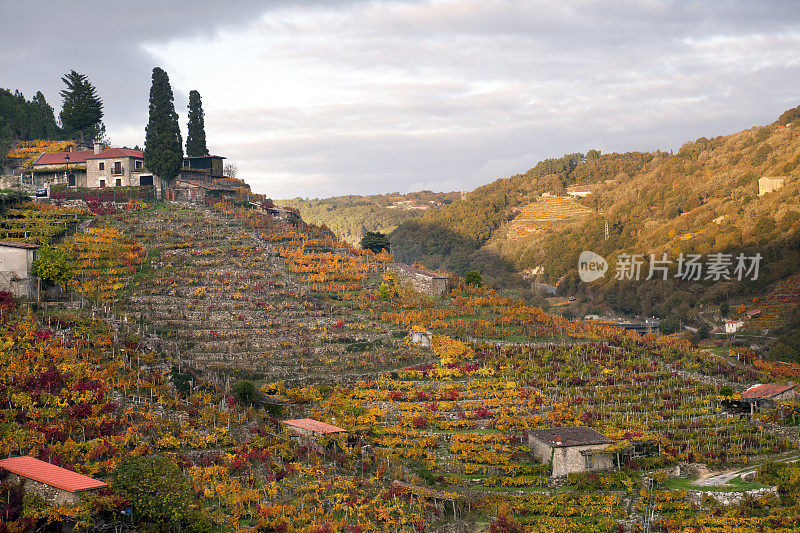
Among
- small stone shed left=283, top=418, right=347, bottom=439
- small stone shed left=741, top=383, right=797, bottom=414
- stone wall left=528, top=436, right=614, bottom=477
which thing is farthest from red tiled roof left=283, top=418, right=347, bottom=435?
small stone shed left=741, top=383, right=797, bottom=414

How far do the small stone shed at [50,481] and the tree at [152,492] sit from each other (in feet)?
1.97

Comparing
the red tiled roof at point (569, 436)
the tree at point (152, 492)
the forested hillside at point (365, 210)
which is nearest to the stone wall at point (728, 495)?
the red tiled roof at point (569, 436)

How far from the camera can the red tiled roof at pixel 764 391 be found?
1436 inches

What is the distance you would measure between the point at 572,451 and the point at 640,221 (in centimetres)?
7361

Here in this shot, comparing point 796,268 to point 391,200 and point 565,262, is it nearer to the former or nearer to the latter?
point 565,262

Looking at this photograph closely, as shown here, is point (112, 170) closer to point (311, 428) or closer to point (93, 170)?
point (93, 170)

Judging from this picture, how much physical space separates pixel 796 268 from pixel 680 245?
45.7 ft

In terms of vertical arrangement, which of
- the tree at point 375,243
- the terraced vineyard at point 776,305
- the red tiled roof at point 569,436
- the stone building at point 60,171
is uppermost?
the stone building at point 60,171

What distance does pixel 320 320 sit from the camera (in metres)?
41.6

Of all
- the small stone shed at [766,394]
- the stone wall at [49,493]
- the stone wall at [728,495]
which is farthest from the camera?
the small stone shed at [766,394]

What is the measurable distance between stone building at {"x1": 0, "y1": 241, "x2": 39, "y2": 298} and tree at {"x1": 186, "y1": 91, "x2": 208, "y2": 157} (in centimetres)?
3208

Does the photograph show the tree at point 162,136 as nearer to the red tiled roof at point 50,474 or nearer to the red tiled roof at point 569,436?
the red tiled roof at point 569,436

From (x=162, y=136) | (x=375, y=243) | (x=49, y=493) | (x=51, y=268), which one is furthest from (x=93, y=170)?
(x=49, y=493)

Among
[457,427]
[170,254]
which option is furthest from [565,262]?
[457,427]
